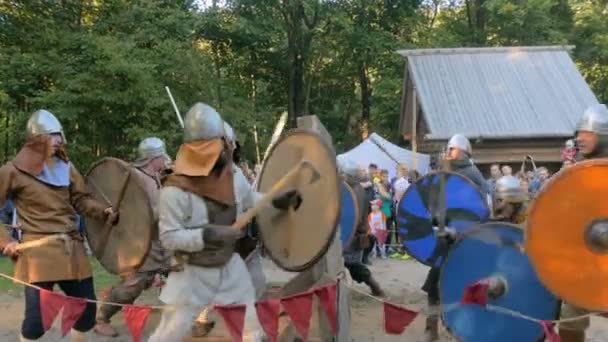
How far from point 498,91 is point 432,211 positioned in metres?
14.2

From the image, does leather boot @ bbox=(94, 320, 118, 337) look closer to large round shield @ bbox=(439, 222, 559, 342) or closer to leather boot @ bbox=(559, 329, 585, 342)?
large round shield @ bbox=(439, 222, 559, 342)

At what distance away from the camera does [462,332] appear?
4180 mm

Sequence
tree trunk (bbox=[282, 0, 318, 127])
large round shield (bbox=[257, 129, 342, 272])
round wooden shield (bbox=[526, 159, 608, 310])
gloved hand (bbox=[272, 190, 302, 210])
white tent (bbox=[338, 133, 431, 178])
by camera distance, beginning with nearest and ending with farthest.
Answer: round wooden shield (bbox=[526, 159, 608, 310]) < large round shield (bbox=[257, 129, 342, 272]) < gloved hand (bbox=[272, 190, 302, 210]) < white tent (bbox=[338, 133, 431, 178]) < tree trunk (bbox=[282, 0, 318, 127])

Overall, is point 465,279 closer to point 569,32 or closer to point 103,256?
point 103,256

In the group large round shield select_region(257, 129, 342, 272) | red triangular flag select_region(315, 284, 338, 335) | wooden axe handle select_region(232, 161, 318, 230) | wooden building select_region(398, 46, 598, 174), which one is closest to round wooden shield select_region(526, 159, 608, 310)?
large round shield select_region(257, 129, 342, 272)

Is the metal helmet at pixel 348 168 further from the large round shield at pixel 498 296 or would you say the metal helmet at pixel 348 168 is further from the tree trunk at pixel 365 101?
the tree trunk at pixel 365 101

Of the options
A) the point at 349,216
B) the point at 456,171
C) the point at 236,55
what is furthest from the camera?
the point at 236,55

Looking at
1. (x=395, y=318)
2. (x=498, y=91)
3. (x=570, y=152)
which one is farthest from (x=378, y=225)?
Result: (x=498, y=91)

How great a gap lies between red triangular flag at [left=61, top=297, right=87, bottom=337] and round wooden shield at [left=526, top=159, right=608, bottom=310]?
2589 mm

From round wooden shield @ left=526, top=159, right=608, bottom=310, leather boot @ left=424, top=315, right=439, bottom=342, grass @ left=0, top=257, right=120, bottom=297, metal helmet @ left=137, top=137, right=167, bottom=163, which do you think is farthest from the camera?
grass @ left=0, top=257, right=120, bottom=297

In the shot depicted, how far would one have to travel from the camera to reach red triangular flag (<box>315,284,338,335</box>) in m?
4.21

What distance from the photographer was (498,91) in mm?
19062

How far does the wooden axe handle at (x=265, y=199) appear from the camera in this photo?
3957mm

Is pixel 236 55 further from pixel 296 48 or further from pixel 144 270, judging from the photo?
pixel 144 270
